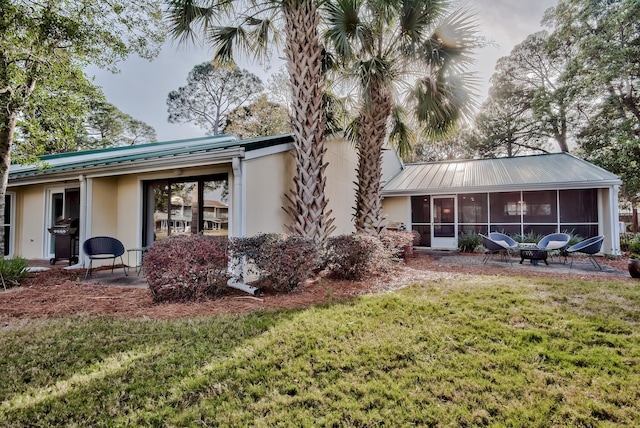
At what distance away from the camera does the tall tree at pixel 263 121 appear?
2284cm

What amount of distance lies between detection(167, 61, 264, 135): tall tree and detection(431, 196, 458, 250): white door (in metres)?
19.4

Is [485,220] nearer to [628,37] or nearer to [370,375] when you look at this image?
[628,37]

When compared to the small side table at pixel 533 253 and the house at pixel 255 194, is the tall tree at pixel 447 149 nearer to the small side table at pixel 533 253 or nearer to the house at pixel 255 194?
the house at pixel 255 194

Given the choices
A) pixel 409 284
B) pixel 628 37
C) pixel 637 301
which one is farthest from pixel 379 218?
pixel 628 37

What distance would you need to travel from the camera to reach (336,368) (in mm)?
2979

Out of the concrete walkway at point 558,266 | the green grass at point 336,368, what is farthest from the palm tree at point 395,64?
the green grass at point 336,368

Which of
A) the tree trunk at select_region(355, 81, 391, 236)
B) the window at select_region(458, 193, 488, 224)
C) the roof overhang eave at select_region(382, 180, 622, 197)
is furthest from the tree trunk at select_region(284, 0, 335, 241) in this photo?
the window at select_region(458, 193, 488, 224)

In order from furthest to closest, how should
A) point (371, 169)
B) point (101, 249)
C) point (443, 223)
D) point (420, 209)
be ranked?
point (420, 209)
point (443, 223)
point (371, 169)
point (101, 249)

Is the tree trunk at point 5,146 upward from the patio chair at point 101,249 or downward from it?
upward

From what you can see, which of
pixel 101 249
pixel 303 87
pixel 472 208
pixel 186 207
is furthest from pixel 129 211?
pixel 472 208

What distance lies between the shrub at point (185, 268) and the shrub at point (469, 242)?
10.6 metres

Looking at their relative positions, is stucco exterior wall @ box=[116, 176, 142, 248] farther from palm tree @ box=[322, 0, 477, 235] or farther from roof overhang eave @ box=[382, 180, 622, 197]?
roof overhang eave @ box=[382, 180, 622, 197]

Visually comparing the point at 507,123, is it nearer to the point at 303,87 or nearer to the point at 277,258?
the point at 303,87

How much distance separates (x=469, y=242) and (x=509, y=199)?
296cm
